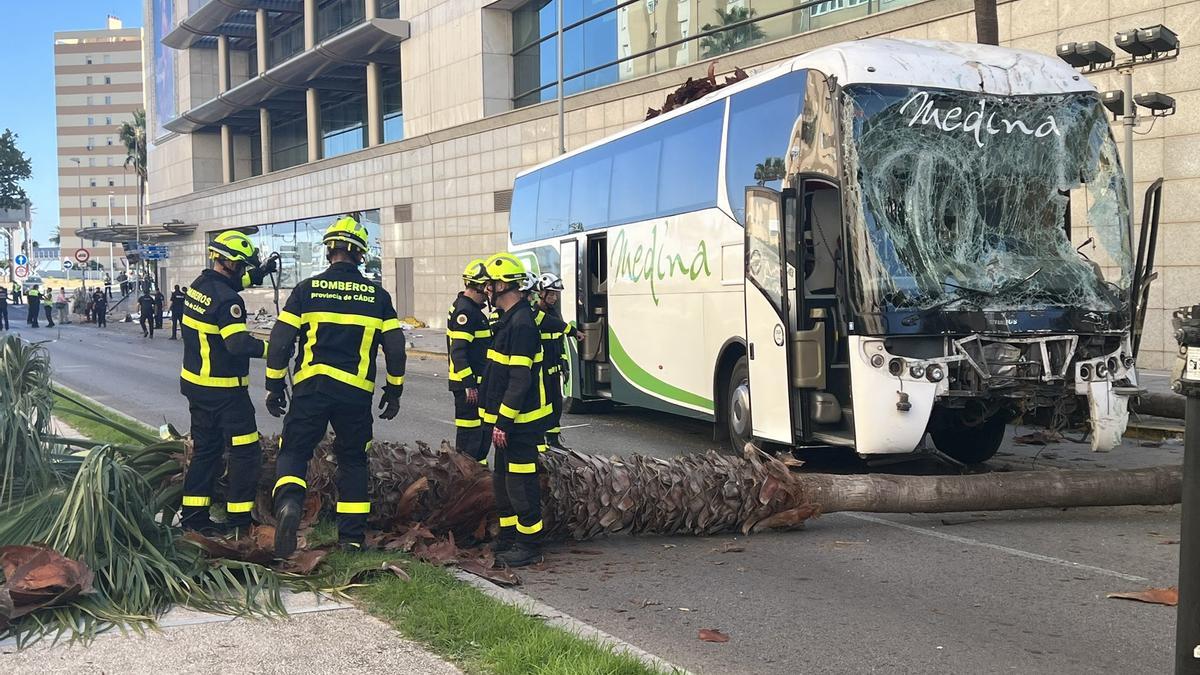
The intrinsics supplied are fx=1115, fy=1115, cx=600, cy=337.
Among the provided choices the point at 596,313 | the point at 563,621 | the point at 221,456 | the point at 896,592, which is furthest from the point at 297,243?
the point at 563,621

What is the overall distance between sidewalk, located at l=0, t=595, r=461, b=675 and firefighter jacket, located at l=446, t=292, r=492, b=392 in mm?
4313

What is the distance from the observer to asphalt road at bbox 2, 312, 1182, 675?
198 inches

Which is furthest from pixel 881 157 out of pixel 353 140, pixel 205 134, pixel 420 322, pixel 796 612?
pixel 205 134

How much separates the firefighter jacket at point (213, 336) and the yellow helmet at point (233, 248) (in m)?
0.16

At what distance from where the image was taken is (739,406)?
10477 millimetres

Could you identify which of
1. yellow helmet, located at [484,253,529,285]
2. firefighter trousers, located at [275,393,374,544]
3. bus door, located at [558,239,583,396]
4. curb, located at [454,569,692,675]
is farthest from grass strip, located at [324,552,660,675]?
bus door, located at [558,239,583,396]

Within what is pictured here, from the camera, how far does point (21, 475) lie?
6.39 meters

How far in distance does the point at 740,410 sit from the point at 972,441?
6.97 ft

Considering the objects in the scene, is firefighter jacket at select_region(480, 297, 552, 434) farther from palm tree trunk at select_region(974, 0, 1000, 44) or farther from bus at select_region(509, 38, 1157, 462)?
palm tree trunk at select_region(974, 0, 1000, 44)

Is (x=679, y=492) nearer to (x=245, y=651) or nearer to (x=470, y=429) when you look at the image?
(x=470, y=429)

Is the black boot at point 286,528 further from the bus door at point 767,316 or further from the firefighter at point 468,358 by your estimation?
the bus door at point 767,316

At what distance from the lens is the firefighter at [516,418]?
21.8ft

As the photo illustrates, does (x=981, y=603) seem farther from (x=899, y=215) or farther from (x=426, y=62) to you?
(x=426, y=62)

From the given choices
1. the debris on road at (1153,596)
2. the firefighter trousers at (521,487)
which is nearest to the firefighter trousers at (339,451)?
the firefighter trousers at (521,487)
